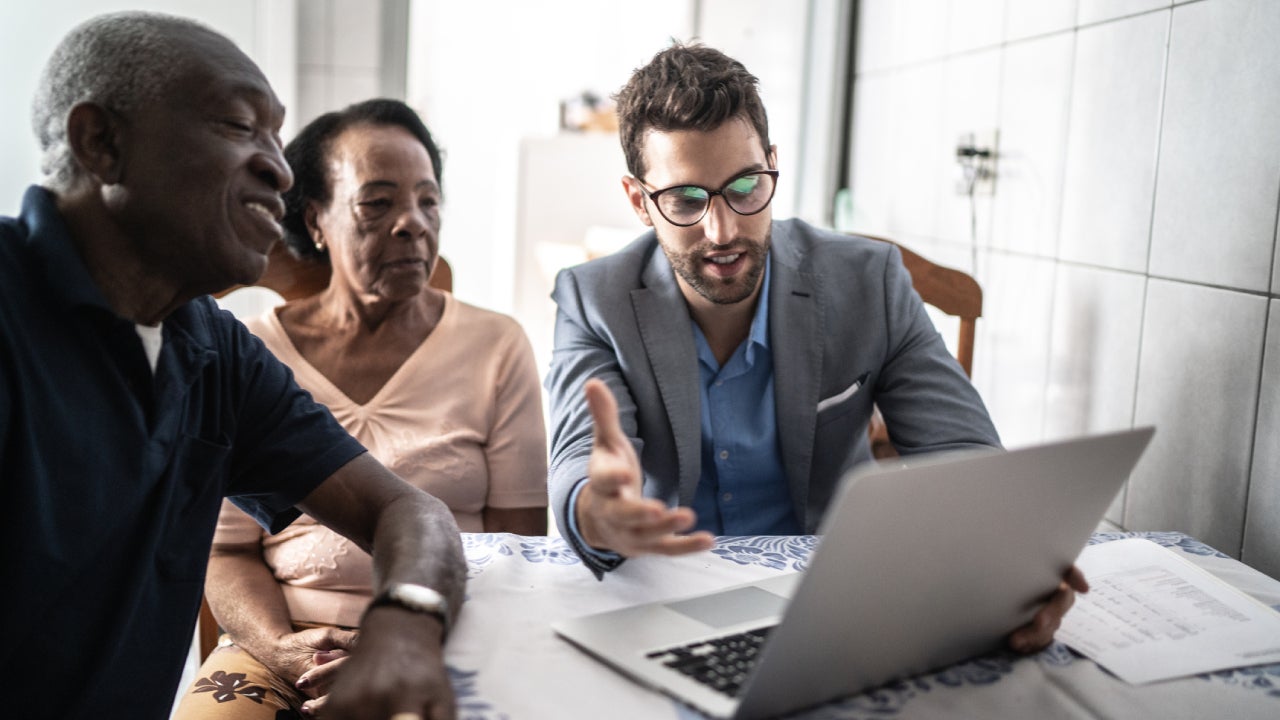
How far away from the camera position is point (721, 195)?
1.38 m

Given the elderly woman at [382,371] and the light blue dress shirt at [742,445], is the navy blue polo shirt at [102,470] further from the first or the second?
the light blue dress shirt at [742,445]

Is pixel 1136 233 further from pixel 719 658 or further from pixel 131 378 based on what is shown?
pixel 131 378

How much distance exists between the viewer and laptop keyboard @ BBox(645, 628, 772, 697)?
2.54ft

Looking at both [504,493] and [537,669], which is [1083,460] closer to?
[537,669]

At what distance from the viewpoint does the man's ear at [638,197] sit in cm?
150

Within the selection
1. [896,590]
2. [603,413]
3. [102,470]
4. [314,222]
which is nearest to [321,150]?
[314,222]

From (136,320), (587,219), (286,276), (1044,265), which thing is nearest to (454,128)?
(587,219)

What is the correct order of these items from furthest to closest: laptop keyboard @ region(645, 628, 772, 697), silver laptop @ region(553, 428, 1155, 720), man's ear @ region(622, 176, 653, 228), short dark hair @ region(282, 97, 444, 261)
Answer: short dark hair @ region(282, 97, 444, 261)
man's ear @ region(622, 176, 653, 228)
laptop keyboard @ region(645, 628, 772, 697)
silver laptop @ region(553, 428, 1155, 720)

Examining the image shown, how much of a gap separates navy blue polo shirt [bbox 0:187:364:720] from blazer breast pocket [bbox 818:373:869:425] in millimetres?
666

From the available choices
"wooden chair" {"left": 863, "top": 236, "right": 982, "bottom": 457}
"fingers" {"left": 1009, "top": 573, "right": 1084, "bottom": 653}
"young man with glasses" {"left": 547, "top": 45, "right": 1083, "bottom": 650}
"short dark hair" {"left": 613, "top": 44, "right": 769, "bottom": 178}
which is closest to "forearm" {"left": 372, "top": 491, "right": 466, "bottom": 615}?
"young man with glasses" {"left": 547, "top": 45, "right": 1083, "bottom": 650}

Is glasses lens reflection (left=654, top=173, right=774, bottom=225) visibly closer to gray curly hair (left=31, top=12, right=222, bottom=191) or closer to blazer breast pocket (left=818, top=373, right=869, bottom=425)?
blazer breast pocket (left=818, top=373, right=869, bottom=425)

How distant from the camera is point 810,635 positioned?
693mm

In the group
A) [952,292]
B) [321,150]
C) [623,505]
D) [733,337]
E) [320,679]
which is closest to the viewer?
[623,505]

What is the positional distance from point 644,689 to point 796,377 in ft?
2.38
